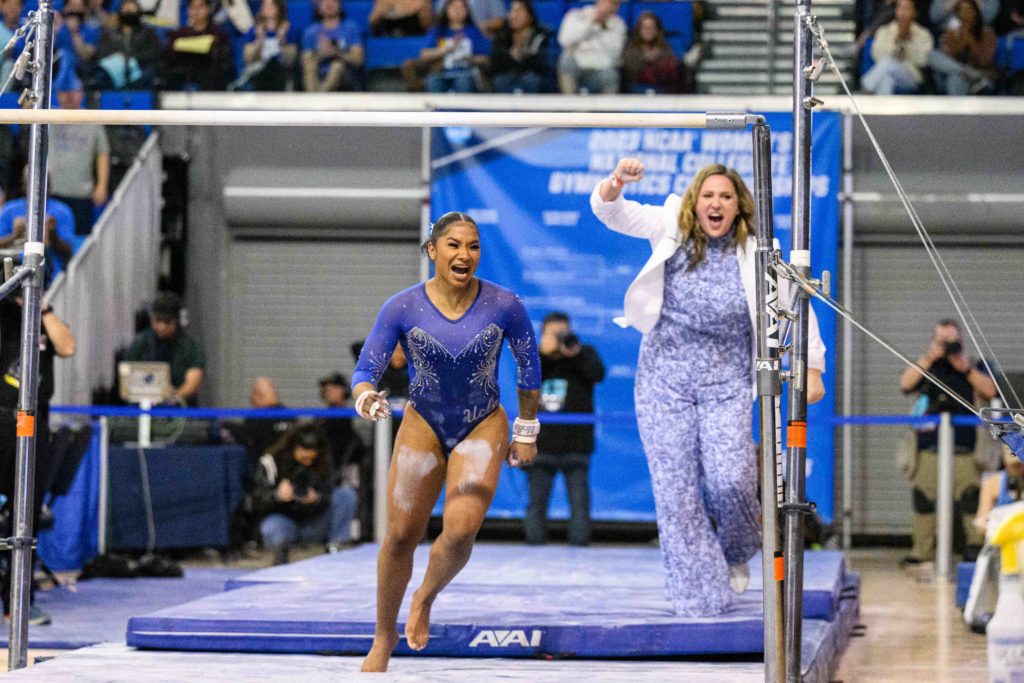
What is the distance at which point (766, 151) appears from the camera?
4.87m

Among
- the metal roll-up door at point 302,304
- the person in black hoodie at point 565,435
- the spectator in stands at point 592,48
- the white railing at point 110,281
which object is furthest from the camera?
the metal roll-up door at point 302,304

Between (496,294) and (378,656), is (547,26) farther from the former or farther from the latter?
(378,656)

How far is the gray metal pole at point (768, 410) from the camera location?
4.53 m

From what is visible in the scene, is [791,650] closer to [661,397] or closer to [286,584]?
[661,397]

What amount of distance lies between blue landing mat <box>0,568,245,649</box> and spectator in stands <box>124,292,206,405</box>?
1728 millimetres

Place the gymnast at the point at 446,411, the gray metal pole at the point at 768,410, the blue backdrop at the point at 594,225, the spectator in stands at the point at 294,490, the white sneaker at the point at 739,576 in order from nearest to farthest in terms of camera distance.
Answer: the gray metal pole at the point at 768,410 < the gymnast at the point at 446,411 < the white sneaker at the point at 739,576 < the spectator in stands at the point at 294,490 < the blue backdrop at the point at 594,225

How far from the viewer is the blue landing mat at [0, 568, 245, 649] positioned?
6727 millimetres

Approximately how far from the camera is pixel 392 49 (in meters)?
12.9

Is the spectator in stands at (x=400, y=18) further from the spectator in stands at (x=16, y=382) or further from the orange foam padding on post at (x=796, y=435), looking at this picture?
the orange foam padding on post at (x=796, y=435)

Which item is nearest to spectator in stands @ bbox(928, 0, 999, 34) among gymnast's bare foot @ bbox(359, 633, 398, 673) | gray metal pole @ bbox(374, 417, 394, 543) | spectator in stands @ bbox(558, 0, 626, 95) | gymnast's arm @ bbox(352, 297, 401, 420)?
spectator in stands @ bbox(558, 0, 626, 95)

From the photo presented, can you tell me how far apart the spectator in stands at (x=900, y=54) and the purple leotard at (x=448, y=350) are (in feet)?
25.2

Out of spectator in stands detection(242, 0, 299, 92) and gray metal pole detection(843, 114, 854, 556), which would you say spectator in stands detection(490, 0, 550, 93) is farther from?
gray metal pole detection(843, 114, 854, 556)

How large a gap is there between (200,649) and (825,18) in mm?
8873

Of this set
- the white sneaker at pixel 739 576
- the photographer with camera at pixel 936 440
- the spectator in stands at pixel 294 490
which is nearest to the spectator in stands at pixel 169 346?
the spectator in stands at pixel 294 490
